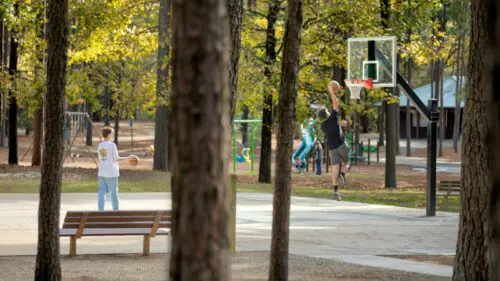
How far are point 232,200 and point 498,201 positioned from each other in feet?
35.4

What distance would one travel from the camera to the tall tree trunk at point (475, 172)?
1082 centimetres

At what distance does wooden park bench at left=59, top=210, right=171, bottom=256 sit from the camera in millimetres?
13922

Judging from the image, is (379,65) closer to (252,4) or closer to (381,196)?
(381,196)

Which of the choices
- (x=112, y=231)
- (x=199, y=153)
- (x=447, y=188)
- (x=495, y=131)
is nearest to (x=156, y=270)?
(x=112, y=231)

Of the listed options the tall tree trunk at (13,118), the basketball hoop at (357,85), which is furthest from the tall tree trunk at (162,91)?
the basketball hoop at (357,85)

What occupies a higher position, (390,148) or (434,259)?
(390,148)

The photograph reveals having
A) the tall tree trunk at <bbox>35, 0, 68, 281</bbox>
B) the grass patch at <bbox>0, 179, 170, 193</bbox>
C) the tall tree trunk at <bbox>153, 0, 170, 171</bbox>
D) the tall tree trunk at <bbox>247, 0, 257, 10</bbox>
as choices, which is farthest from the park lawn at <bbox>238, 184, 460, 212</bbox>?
the tall tree trunk at <bbox>35, 0, 68, 281</bbox>

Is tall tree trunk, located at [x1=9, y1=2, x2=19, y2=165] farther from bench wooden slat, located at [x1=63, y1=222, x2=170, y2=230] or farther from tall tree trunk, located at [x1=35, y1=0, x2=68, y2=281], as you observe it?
tall tree trunk, located at [x1=35, y1=0, x2=68, y2=281]

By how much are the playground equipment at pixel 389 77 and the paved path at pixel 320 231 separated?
0.96 meters

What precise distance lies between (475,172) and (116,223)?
5000 millimetres

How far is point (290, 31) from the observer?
35.6ft

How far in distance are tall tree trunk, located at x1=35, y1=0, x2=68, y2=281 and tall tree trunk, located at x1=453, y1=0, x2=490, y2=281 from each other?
12.9 ft

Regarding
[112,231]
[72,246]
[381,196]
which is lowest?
[381,196]

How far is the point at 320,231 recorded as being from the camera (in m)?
17.7
